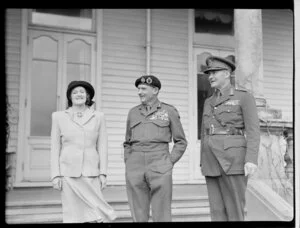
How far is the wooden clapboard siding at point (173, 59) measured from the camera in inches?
267

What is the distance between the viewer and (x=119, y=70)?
661cm

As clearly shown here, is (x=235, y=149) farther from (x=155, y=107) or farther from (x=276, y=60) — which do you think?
(x=276, y=60)

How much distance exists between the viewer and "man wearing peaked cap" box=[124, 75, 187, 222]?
11.9 feet

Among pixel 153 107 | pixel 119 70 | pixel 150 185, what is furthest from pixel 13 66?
pixel 150 185

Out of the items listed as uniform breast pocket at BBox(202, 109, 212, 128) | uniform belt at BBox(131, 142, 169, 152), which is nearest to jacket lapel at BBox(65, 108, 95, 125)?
uniform belt at BBox(131, 142, 169, 152)

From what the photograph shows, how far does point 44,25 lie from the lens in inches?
246

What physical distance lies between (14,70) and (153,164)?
10.7ft

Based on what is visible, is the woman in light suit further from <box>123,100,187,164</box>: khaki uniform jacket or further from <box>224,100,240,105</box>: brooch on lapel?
<box>224,100,240,105</box>: brooch on lapel

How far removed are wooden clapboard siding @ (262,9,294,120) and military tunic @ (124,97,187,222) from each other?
12.8 feet

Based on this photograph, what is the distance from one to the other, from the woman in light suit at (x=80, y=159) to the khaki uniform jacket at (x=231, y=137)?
2.93 ft

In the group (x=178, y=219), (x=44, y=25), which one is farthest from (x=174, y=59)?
(x=178, y=219)

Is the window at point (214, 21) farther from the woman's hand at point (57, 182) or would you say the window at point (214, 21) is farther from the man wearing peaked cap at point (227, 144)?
the woman's hand at point (57, 182)

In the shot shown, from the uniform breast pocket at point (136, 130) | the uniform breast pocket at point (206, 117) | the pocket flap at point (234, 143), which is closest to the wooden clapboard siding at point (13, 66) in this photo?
the uniform breast pocket at point (136, 130)
